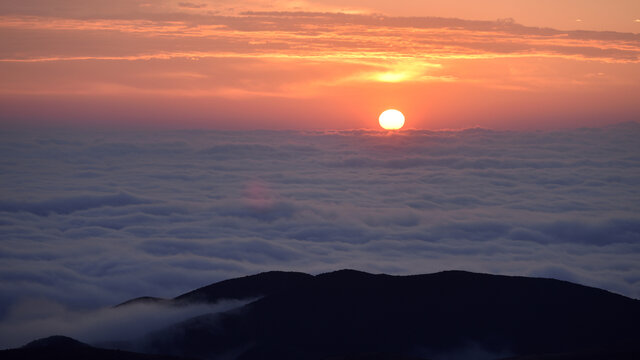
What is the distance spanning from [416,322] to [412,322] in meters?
0.30

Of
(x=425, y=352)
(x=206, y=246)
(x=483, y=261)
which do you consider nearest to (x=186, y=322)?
(x=425, y=352)

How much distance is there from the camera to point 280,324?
44.4 m

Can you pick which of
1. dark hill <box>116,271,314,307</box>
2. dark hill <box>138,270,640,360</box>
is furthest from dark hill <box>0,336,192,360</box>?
dark hill <box>116,271,314,307</box>

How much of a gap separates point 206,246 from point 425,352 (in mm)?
58645

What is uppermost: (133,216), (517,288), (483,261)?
(133,216)

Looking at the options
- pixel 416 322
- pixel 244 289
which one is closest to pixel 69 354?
pixel 244 289

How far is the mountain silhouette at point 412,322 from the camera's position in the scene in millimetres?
42531

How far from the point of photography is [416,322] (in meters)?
45.0

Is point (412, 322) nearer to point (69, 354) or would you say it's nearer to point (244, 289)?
point (244, 289)

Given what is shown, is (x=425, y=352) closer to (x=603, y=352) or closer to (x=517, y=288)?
(x=517, y=288)

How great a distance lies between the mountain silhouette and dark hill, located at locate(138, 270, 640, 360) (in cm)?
7

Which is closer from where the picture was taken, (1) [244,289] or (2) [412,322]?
(2) [412,322]

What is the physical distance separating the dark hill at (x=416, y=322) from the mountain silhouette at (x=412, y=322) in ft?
0.24

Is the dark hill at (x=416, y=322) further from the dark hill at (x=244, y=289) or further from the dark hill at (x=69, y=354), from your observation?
the dark hill at (x=69, y=354)
